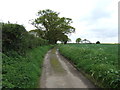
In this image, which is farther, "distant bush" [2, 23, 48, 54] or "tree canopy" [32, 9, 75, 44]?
"tree canopy" [32, 9, 75, 44]

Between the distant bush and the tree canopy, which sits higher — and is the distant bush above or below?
below

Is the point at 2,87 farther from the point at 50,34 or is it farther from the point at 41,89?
the point at 50,34

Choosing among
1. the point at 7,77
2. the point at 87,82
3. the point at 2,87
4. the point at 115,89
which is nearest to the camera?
the point at 2,87

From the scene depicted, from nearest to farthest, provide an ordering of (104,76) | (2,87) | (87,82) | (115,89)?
(2,87)
(115,89)
(104,76)
(87,82)

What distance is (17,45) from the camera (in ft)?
28.9

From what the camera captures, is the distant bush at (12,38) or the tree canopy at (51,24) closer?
the distant bush at (12,38)

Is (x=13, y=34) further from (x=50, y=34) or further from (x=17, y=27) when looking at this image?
(x=50, y=34)

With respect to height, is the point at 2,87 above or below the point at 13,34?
below

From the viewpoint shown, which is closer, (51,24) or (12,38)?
(12,38)

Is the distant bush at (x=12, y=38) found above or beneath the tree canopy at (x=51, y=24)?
beneath

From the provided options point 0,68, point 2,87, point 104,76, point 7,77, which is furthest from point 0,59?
point 104,76

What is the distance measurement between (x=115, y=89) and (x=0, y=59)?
5.27 metres

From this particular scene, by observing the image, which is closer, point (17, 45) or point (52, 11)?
point (17, 45)

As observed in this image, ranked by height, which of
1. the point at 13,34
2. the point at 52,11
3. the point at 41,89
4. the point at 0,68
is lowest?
the point at 41,89
